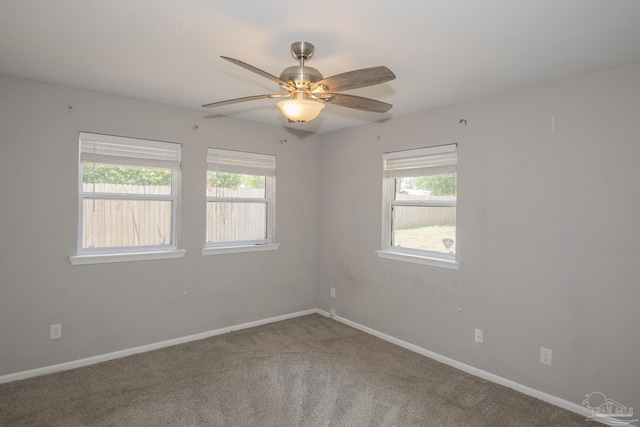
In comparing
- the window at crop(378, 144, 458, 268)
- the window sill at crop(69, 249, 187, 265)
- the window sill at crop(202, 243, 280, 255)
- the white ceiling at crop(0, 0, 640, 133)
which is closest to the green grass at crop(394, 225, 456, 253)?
the window at crop(378, 144, 458, 268)

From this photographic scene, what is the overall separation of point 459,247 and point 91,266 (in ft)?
10.9

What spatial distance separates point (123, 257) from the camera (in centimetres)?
334

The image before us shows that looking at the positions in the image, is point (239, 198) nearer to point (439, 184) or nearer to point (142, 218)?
point (142, 218)

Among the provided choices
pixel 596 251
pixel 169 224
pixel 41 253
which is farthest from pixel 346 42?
pixel 41 253

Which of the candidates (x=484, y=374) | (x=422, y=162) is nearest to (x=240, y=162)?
(x=422, y=162)

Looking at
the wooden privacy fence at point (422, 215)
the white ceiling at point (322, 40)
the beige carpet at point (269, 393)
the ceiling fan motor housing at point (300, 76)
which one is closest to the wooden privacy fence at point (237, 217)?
the beige carpet at point (269, 393)

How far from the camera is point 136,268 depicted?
343cm

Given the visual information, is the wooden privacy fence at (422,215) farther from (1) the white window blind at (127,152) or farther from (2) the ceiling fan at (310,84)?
(1) the white window blind at (127,152)

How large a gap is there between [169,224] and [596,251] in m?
3.68

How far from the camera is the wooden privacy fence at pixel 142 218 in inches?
128

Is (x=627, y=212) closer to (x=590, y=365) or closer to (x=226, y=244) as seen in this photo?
(x=590, y=365)

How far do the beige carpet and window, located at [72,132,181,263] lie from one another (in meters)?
1.10

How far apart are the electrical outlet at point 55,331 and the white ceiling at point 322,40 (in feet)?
6.71

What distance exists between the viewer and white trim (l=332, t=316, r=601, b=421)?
2.59 m
